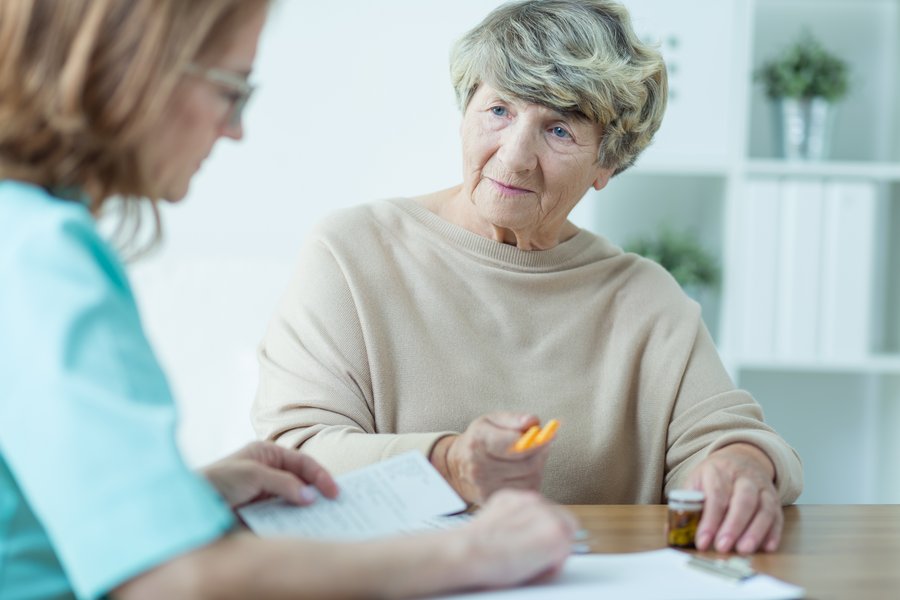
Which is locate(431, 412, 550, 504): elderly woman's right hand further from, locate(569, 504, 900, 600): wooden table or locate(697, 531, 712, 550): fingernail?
locate(697, 531, 712, 550): fingernail

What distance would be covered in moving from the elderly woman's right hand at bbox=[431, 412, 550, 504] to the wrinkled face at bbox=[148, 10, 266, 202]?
0.49 m

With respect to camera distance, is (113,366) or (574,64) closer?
(113,366)

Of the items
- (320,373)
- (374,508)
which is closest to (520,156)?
(320,373)

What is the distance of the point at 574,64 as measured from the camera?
155 cm

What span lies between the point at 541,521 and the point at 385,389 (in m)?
0.75

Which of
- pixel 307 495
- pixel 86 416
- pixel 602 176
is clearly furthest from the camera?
pixel 602 176

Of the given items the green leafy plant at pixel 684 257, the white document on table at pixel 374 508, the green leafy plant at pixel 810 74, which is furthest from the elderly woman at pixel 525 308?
the green leafy plant at pixel 810 74

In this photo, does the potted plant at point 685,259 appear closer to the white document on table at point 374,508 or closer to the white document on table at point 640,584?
the white document on table at point 374,508

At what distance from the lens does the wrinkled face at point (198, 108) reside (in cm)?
83

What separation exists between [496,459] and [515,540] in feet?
1.16

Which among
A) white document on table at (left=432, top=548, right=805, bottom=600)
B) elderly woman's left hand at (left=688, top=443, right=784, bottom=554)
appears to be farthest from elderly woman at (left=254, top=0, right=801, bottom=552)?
white document on table at (left=432, top=548, right=805, bottom=600)

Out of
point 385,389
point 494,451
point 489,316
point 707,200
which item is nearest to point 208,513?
point 494,451

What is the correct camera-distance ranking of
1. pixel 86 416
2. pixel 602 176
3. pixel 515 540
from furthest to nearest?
pixel 602 176, pixel 515 540, pixel 86 416

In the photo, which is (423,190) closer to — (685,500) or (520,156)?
(520,156)
